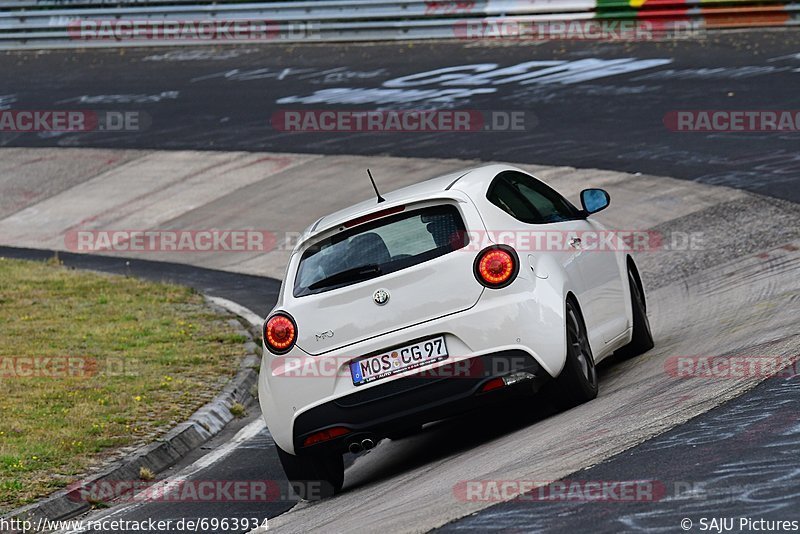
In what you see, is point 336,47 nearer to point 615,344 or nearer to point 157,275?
point 157,275

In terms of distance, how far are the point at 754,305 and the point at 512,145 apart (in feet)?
33.6

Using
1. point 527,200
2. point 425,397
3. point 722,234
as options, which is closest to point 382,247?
point 425,397

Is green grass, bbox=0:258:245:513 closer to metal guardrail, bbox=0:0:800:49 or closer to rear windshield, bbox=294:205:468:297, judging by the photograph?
rear windshield, bbox=294:205:468:297

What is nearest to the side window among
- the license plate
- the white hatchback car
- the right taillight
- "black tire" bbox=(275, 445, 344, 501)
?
the white hatchback car

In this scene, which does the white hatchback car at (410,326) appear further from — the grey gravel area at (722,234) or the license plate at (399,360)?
the grey gravel area at (722,234)

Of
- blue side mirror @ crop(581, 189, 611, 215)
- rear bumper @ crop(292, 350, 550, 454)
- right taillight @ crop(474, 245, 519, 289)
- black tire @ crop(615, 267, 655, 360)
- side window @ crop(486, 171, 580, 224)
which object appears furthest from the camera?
black tire @ crop(615, 267, 655, 360)

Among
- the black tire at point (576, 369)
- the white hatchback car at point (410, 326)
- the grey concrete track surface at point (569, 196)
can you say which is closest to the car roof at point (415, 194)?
the white hatchback car at point (410, 326)

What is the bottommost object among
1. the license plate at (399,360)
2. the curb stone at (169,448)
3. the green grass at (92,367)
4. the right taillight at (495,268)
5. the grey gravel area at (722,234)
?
the curb stone at (169,448)

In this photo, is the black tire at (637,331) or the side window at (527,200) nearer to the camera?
Result: the side window at (527,200)

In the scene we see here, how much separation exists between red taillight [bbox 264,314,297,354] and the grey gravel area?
5806 millimetres

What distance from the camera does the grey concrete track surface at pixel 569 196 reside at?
7.12 metres

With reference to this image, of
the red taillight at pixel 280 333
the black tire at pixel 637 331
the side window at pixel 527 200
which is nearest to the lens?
the red taillight at pixel 280 333

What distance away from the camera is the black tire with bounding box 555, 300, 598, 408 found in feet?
26.0

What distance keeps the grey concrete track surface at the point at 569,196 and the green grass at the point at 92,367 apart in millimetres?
1843
